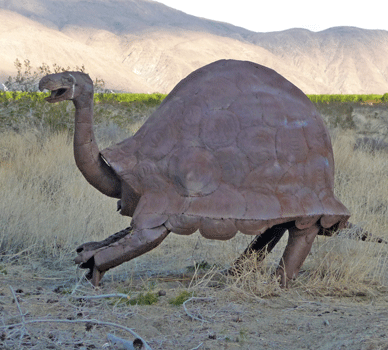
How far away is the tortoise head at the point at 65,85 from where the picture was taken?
10.2 feet

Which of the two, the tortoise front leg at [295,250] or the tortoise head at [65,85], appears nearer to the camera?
the tortoise head at [65,85]

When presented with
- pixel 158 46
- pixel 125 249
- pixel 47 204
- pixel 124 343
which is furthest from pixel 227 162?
pixel 158 46

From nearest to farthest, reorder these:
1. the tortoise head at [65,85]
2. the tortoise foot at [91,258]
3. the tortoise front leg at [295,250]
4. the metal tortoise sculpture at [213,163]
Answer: the tortoise head at [65,85]
the metal tortoise sculpture at [213,163]
the tortoise foot at [91,258]
the tortoise front leg at [295,250]

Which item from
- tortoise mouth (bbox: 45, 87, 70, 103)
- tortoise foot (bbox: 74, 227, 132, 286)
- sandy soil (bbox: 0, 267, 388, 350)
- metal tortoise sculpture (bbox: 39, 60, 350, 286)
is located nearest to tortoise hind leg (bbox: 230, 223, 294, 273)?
sandy soil (bbox: 0, 267, 388, 350)

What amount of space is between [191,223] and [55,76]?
1286 mm

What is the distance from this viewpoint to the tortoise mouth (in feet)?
10.4

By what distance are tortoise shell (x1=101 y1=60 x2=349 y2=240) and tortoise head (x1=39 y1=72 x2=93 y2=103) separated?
46cm

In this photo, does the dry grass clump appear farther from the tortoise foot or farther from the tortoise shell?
the tortoise shell

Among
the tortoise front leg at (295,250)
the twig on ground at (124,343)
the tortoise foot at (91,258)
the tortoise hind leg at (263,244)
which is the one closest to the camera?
the twig on ground at (124,343)

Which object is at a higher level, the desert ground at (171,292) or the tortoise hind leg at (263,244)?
the tortoise hind leg at (263,244)

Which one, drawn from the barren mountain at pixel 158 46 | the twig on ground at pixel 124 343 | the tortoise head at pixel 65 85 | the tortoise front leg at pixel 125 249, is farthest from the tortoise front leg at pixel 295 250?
the barren mountain at pixel 158 46

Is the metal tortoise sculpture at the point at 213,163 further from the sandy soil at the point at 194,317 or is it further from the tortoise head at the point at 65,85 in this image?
the sandy soil at the point at 194,317

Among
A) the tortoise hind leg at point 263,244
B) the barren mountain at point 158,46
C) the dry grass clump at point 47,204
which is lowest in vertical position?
the dry grass clump at point 47,204

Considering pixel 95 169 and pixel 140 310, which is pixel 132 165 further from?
pixel 140 310
